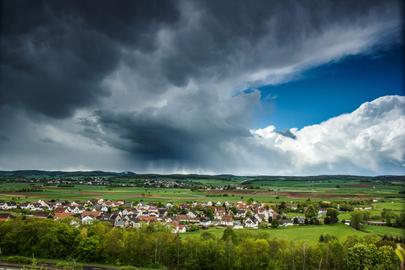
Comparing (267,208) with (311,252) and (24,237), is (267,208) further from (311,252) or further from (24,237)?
(24,237)

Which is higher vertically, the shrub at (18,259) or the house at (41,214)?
the house at (41,214)

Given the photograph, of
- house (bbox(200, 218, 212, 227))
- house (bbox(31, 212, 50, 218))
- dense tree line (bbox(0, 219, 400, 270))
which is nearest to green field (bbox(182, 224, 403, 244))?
house (bbox(200, 218, 212, 227))

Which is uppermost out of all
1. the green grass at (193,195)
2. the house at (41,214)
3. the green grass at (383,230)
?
the green grass at (193,195)

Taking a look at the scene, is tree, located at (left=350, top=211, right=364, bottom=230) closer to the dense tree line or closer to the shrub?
the dense tree line

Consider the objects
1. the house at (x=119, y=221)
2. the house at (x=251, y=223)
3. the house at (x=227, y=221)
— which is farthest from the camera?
the house at (x=227, y=221)

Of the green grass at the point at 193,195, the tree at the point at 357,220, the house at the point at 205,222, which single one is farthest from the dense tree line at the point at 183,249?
the green grass at the point at 193,195

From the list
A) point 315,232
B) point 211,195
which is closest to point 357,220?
point 315,232

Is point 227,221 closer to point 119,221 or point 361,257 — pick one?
point 119,221

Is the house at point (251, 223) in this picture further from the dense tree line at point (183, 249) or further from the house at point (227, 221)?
the dense tree line at point (183, 249)
